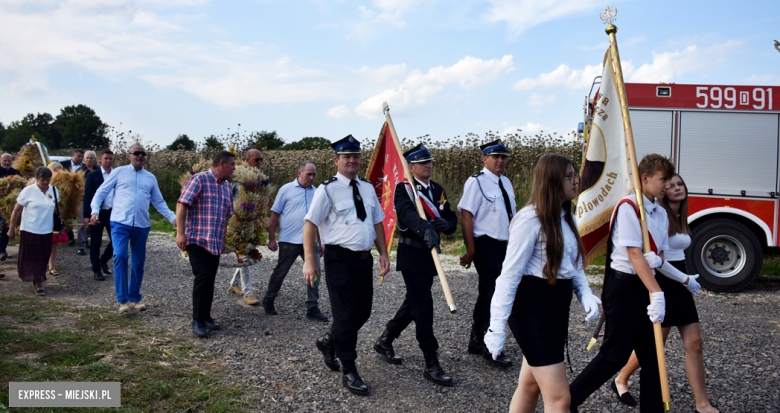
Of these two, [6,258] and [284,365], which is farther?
[6,258]

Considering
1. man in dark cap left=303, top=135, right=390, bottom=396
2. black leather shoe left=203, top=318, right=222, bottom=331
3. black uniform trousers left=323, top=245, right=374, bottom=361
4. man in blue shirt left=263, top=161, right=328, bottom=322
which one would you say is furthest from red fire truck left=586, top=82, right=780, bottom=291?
black leather shoe left=203, top=318, right=222, bottom=331

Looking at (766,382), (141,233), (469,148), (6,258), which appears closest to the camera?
(766,382)

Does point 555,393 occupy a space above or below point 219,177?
below

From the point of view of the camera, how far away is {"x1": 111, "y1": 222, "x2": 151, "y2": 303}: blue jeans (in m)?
6.39

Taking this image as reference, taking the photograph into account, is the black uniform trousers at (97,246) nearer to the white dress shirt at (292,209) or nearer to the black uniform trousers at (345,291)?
the white dress shirt at (292,209)

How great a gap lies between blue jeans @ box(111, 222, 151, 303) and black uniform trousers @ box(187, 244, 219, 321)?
1.18m

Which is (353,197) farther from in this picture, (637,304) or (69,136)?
(69,136)

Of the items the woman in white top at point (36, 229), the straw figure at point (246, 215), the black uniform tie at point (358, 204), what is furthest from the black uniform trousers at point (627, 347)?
the woman in white top at point (36, 229)

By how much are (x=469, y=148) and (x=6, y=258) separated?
1168cm

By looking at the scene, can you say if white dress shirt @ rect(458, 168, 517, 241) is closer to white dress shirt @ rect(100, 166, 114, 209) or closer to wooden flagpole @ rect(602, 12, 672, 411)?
wooden flagpole @ rect(602, 12, 672, 411)

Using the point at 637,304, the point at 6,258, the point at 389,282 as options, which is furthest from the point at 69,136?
the point at 637,304

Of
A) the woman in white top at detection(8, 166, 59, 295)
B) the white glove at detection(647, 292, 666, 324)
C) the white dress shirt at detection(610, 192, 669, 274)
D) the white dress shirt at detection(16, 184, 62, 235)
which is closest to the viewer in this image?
the white glove at detection(647, 292, 666, 324)

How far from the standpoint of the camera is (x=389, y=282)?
8914 mm

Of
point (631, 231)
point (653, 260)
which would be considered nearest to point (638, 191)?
point (631, 231)
